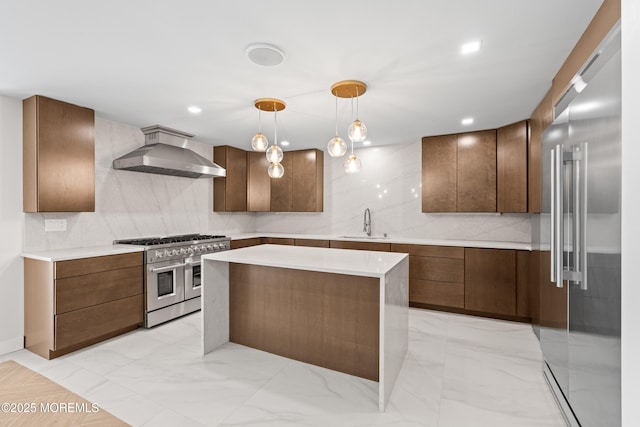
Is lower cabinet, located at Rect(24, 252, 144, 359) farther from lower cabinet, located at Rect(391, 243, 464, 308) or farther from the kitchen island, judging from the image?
lower cabinet, located at Rect(391, 243, 464, 308)

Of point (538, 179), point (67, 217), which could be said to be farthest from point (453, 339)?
point (67, 217)

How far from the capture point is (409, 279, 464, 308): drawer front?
12.6ft

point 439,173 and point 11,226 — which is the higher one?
point 439,173

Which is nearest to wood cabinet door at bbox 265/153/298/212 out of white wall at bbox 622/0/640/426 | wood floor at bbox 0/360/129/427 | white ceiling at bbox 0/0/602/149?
white ceiling at bbox 0/0/602/149

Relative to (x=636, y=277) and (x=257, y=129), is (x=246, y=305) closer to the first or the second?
(x=257, y=129)

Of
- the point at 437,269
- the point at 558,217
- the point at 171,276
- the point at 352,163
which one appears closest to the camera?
the point at 558,217

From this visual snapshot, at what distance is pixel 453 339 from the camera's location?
3.12m

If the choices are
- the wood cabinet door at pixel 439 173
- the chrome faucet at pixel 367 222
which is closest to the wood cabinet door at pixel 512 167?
the wood cabinet door at pixel 439 173

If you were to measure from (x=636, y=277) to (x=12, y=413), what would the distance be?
3.17 metres

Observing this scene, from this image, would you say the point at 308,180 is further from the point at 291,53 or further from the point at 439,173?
the point at 291,53

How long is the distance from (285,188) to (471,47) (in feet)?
12.5

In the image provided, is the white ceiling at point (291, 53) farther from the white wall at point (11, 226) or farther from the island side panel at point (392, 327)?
the island side panel at point (392, 327)

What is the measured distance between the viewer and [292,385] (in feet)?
7.45

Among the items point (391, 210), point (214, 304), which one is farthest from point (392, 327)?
point (391, 210)
